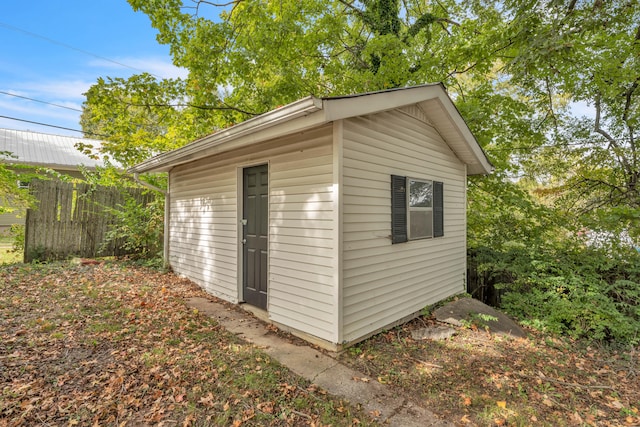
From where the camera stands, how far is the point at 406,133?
448 cm

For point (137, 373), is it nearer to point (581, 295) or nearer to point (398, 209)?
point (398, 209)

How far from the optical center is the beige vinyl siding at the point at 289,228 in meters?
3.40

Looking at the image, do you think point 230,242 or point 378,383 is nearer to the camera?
point 378,383

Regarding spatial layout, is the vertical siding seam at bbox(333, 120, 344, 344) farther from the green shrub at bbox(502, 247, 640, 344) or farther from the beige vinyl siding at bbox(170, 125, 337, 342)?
the green shrub at bbox(502, 247, 640, 344)

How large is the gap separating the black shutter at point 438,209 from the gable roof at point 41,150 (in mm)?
12422

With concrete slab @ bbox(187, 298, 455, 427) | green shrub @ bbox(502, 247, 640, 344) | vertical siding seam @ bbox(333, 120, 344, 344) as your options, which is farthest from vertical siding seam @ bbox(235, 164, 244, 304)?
green shrub @ bbox(502, 247, 640, 344)

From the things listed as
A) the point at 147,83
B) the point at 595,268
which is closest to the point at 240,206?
the point at 147,83

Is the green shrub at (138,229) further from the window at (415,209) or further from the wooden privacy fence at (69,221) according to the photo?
the window at (415,209)

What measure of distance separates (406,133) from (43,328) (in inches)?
208

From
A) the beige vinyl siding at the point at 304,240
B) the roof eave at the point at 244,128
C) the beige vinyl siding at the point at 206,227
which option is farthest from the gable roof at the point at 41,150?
the beige vinyl siding at the point at 304,240

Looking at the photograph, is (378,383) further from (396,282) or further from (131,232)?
(131,232)

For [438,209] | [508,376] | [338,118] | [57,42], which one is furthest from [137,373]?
[57,42]

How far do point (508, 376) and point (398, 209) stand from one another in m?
2.24

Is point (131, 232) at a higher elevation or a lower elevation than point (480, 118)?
lower
